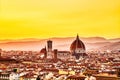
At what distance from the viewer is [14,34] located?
9.35 m

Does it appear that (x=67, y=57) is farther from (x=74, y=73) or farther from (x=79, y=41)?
(x=79, y=41)

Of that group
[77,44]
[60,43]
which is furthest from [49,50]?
[77,44]

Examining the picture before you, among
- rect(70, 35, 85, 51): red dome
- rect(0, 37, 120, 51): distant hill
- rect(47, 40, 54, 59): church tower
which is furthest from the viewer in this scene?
rect(47, 40, 54, 59): church tower

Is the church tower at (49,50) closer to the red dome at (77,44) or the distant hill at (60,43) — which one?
the distant hill at (60,43)

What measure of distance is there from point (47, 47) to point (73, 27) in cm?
92

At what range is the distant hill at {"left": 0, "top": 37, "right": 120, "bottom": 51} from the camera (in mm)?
9289

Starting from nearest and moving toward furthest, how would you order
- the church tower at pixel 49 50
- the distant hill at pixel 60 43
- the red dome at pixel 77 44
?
the distant hill at pixel 60 43
the red dome at pixel 77 44
the church tower at pixel 49 50

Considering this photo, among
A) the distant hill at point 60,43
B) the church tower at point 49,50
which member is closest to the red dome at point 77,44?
the distant hill at point 60,43

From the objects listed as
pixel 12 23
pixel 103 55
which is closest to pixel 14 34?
pixel 12 23

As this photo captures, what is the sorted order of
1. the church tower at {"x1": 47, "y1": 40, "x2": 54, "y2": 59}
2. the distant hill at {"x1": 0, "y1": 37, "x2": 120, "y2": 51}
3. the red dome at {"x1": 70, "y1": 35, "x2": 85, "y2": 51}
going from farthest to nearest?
the church tower at {"x1": 47, "y1": 40, "x2": 54, "y2": 59} < the red dome at {"x1": 70, "y1": 35, "x2": 85, "y2": 51} < the distant hill at {"x1": 0, "y1": 37, "x2": 120, "y2": 51}

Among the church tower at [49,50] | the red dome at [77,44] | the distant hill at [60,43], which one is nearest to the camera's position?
the distant hill at [60,43]

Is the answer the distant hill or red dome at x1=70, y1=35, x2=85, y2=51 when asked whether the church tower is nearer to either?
the distant hill

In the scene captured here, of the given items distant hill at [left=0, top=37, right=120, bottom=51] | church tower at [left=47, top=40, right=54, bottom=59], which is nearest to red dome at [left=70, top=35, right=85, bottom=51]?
distant hill at [left=0, top=37, right=120, bottom=51]

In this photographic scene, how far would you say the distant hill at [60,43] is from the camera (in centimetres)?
929
